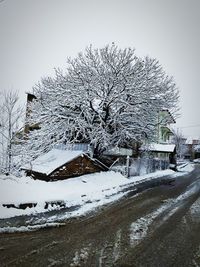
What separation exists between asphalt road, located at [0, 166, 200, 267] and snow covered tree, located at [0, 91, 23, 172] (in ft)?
20.7

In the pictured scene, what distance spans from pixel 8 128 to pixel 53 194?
532cm

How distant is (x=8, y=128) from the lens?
12945mm

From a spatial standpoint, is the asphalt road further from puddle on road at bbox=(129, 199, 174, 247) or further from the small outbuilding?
the small outbuilding

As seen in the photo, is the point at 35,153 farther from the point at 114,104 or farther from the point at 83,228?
the point at 83,228

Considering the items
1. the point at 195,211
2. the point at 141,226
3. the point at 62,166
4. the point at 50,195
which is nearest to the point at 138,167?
the point at 62,166

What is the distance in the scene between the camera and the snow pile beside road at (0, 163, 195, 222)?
7.80m

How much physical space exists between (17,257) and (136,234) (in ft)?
9.51

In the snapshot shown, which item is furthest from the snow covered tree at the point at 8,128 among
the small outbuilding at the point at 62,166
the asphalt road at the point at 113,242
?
the asphalt road at the point at 113,242

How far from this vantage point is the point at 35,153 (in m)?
16.4

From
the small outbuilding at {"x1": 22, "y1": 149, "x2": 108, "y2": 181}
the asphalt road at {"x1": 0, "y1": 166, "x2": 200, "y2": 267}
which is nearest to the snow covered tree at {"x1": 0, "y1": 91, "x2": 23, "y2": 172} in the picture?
the small outbuilding at {"x1": 22, "y1": 149, "x2": 108, "y2": 181}

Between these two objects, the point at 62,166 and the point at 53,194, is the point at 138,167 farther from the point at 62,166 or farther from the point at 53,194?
the point at 53,194

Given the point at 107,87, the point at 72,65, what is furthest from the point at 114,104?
the point at 72,65

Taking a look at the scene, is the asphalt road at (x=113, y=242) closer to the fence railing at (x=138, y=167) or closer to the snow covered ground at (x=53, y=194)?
the snow covered ground at (x=53, y=194)

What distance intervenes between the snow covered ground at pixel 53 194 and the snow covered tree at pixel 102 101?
388 cm
